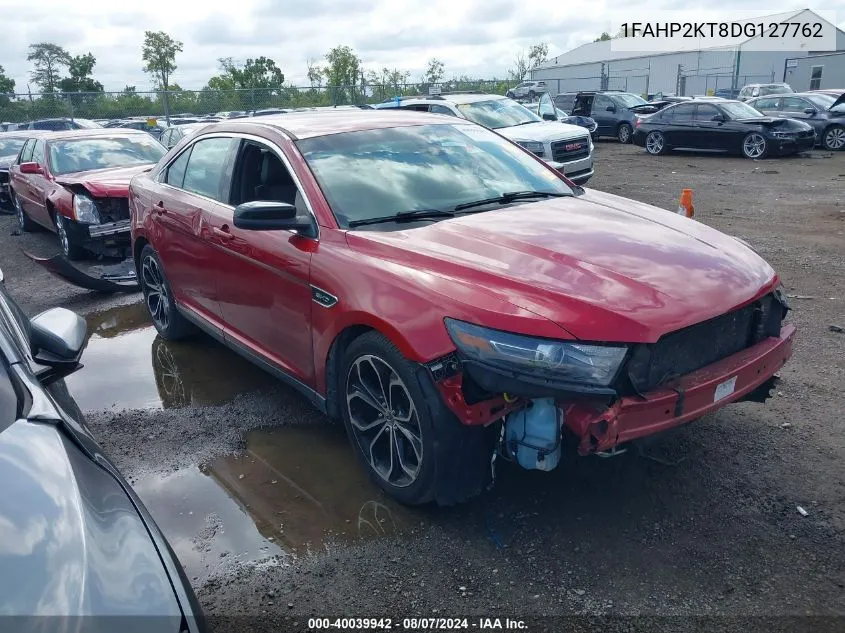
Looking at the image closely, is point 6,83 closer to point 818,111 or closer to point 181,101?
point 181,101

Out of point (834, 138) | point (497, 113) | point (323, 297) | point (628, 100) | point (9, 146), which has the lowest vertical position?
point (323, 297)

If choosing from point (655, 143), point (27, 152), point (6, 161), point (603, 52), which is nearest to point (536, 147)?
point (655, 143)

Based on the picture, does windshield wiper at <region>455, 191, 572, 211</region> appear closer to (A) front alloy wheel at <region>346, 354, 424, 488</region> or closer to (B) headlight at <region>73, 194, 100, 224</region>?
(A) front alloy wheel at <region>346, 354, 424, 488</region>

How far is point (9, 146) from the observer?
14883 mm

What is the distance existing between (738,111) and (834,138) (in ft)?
9.38

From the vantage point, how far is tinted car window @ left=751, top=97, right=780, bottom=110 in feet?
64.6

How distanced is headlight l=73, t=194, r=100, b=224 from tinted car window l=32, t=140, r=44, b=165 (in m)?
2.08

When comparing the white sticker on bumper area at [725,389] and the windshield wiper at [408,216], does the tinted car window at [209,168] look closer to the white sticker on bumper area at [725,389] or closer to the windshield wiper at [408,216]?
the windshield wiper at [408,216]

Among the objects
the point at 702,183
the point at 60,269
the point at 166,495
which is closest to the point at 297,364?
the point at 166,495

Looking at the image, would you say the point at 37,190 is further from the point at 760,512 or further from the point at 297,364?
the point at 760,512

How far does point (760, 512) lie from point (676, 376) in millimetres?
851

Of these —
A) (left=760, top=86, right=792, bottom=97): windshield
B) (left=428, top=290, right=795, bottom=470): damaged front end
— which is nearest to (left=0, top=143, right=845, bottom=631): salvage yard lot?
(left=428, top=290, right=795, bottom=470): damaged front end

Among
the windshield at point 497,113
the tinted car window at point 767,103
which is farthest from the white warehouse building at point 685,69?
the windshield at point 497,113

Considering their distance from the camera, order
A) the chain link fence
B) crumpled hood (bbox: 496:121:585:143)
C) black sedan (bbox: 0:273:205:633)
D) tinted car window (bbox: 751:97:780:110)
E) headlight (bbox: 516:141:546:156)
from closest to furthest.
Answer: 1. black sedan (bbox: 0:273:205:633)
2. headlight (bbox: 516:141:546:156)
3. crumpled hood (bbox: 496:121:585:143)
4. tinted car window (bbox: 751:97:780:110)
5. the chain link fence
